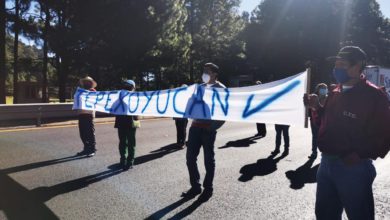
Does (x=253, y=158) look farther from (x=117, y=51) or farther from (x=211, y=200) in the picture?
(x=117, y=51)

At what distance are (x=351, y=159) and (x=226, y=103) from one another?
9.50 ft

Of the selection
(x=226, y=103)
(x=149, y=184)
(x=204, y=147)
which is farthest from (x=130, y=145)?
(x=226, y=103)

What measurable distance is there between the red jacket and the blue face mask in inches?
4.3

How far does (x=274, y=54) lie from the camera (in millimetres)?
48375

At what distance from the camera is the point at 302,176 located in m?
7.12

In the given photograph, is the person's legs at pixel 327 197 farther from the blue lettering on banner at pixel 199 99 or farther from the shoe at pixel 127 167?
the shoe at pixel 127 167

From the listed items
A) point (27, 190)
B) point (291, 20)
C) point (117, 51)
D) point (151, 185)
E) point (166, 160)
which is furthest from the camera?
point (291, 20)

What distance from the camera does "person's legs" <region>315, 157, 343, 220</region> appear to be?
124 inches

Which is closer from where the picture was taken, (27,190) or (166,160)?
(27,190)

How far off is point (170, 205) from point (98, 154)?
3815 millimetres

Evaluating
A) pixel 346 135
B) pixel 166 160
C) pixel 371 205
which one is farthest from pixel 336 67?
pixel 166 160

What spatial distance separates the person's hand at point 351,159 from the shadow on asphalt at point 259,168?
3.80 m

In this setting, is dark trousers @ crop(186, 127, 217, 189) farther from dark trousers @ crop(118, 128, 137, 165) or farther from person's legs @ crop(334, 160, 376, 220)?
person's legs @ crop(334, 160, 376, 220)

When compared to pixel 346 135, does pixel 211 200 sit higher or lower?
lower
